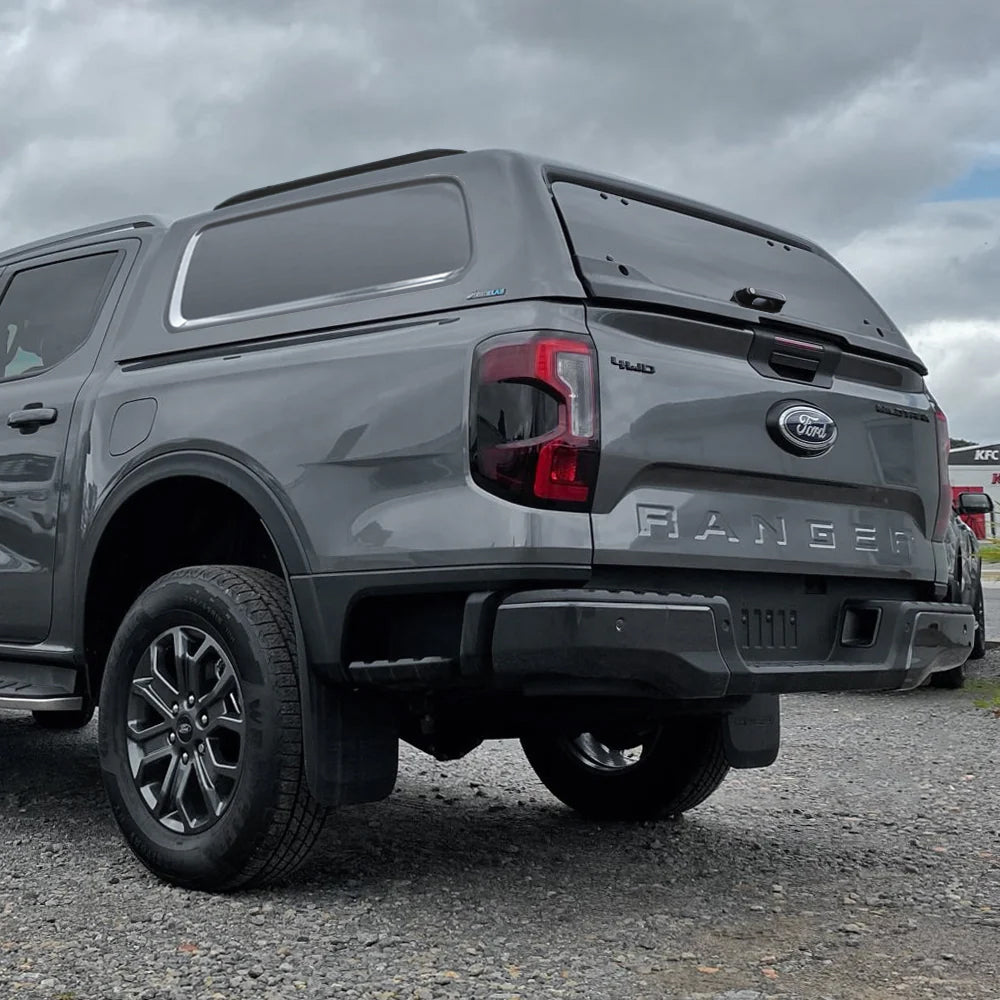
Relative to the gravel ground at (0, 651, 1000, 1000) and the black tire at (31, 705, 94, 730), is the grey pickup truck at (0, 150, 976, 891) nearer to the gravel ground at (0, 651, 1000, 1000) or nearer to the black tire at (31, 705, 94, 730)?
the gravel ground at (0, 651, 1000, 1000)

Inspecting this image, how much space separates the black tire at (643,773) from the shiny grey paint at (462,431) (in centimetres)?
106

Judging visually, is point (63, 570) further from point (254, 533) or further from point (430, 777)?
point (430, 777)

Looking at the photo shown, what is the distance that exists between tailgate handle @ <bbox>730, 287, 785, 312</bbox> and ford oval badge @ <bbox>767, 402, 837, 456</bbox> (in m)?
0.29

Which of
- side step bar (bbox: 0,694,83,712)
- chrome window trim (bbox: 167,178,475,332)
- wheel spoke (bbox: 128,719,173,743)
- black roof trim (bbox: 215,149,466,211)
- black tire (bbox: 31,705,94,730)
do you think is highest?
black roof trim (bbox: 215,149,466,211)

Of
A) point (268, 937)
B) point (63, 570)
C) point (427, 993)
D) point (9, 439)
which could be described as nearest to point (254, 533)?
point (63, 570)

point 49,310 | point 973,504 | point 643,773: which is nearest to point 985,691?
point 973,504

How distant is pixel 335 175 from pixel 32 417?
1316 mm

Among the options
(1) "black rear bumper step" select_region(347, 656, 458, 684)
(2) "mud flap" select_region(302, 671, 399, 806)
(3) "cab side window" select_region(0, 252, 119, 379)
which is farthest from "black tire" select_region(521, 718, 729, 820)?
(3) "cab side window" select_region(0, 252, 119, 379)

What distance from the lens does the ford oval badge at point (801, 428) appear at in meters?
3.75

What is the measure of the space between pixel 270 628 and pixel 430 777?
7.90 ft

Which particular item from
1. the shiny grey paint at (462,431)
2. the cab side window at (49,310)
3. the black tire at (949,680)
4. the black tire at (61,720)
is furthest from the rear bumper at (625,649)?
the black tire at (949,680)

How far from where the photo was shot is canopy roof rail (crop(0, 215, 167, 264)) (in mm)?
4828

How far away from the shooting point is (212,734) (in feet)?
12.8

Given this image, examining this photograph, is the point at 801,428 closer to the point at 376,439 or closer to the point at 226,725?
the point at 376,439
